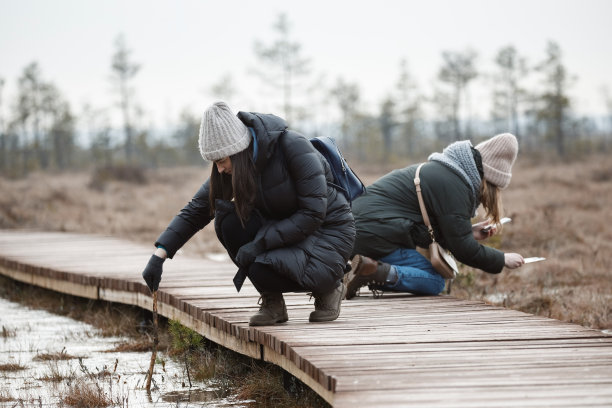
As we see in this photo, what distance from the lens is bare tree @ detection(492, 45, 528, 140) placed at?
46.1 m

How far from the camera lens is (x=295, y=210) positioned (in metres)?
3.97

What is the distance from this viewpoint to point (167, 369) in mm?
4832

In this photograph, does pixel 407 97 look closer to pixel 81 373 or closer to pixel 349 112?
pixel 349 112

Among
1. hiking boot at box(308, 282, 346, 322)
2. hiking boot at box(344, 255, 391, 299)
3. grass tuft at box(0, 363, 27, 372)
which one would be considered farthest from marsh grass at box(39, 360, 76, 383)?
hiking boot at box(344, 255, 391, 299)

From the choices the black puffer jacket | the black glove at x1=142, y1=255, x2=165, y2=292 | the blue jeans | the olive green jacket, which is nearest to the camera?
the black puffer jacket

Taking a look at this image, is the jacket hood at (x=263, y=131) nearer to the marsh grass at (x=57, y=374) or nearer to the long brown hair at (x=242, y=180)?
the long brown hair at (x=242, y=180)

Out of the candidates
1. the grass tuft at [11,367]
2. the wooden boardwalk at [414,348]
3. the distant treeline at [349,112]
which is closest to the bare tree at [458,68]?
the distant treeline at [349,112]

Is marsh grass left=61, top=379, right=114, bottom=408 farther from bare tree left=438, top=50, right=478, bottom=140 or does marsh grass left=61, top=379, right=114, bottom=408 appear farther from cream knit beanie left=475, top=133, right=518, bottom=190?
bare tree left=438, top=50, right=478, bottom=140

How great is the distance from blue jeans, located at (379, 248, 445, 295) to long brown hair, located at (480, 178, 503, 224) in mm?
503

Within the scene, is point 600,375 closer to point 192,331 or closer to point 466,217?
point 466,217

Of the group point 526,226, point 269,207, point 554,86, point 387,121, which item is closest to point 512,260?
point 269,207

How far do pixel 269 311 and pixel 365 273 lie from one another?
92 centimetres

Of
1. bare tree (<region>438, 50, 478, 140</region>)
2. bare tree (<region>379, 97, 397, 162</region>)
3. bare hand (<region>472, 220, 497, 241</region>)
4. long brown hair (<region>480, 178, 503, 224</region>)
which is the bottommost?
bare hand (<region>472, 220, 497, 241</region>)

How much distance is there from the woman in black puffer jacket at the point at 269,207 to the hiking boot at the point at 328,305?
0.33ft
